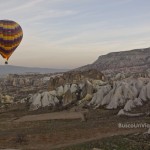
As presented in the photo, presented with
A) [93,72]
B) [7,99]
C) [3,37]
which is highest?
[3,37]

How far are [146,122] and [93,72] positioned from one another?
53.9 metres

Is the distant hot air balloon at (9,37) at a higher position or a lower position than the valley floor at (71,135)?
higher

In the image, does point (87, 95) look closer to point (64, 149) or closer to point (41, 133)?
point (41, 133)

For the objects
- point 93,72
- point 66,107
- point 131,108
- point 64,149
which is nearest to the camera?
point 64,149

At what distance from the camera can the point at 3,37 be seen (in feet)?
168

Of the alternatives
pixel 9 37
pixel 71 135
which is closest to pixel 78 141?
pixel 71 135

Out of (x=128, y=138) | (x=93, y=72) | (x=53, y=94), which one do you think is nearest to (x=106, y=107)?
(x=53, y=94)

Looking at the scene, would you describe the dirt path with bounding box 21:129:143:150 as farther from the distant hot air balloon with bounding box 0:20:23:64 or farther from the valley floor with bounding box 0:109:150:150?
the distant hot air balloon with bounding box 0:20:23:64

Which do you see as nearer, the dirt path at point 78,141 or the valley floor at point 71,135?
the valley floor at point 71,135

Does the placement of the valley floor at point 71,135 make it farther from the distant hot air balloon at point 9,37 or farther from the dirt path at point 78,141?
the distant hot air balloon at point 9,37

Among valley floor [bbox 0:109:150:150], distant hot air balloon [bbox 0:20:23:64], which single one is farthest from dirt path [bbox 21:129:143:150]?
distant hot air balloon [bbox 0:20:23:64]

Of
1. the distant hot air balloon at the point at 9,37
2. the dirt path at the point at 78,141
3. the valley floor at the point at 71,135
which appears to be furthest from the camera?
the distant hot air balloon at the point at 9,37

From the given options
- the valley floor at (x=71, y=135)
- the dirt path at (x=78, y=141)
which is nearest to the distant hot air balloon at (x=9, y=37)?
the valley floor at (x=71, y=135)

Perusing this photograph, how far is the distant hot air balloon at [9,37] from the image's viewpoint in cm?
5081
